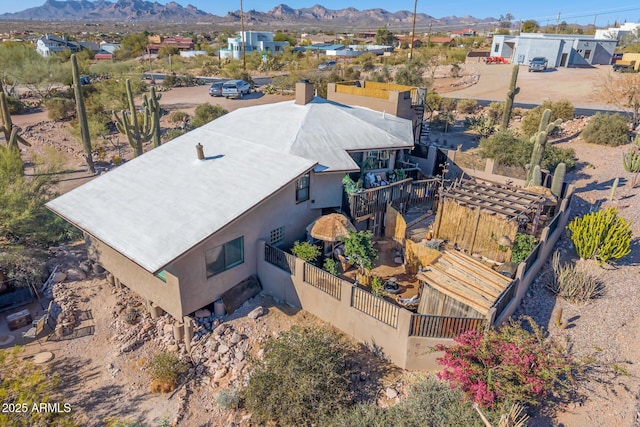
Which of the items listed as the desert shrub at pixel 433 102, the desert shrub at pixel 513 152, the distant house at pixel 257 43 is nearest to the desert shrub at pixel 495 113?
the desert shrub at pixel 433 102

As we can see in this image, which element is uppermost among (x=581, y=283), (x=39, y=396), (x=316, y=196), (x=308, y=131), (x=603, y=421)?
(x=308, y=131)

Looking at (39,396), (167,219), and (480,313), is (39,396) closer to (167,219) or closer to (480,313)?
(167,219)

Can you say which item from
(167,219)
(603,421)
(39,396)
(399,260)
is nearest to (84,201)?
(167,219)

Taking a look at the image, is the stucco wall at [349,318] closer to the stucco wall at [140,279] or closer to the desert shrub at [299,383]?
the desert shrub at [299,383]

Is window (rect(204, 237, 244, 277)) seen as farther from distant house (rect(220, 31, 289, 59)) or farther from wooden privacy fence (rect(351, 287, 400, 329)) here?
distant house (rect(220, 31, 289, 59))

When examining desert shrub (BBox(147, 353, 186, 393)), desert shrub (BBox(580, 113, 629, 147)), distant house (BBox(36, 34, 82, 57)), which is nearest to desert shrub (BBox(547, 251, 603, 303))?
desert shrub (BBox(147, 353, 186, 393))

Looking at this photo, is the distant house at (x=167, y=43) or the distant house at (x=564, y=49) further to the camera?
the distant house at (x=167, y=43)
